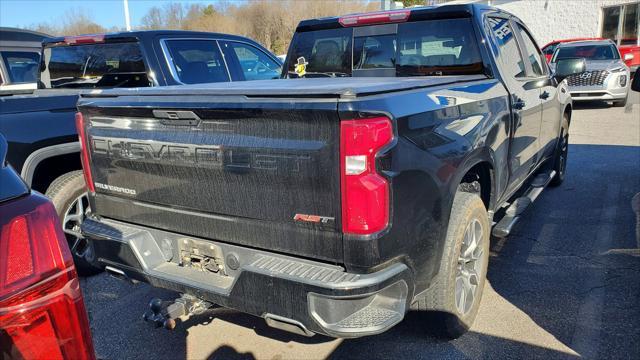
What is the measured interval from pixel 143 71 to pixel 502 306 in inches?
145

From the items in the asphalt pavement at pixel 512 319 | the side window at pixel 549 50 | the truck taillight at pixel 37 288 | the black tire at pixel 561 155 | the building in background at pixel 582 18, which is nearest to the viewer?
the truck taillight at pixel 37 288

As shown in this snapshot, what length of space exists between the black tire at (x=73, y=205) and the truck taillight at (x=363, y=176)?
2.62 meters

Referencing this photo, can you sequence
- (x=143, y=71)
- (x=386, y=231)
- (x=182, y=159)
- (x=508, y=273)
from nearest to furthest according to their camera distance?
(x=386, y=231), (x=182, y=159), (x=508, y=273), (x=143, y=71)

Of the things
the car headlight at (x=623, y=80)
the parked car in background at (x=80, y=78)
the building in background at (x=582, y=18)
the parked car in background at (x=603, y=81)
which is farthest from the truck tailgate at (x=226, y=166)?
the building in background at (x=582, y=18)

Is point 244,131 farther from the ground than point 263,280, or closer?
farther from the ground

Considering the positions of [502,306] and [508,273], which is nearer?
[502,306]

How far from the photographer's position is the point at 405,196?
7.43 ft

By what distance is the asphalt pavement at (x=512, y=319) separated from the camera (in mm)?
3008

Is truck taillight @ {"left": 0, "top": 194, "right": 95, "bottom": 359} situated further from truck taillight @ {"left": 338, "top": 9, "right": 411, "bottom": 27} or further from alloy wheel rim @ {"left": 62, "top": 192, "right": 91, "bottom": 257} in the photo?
truck taillight @ {"left": 338, "top": 9, "right": 411, "bottom": 27}

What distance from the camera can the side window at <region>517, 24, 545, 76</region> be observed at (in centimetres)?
461

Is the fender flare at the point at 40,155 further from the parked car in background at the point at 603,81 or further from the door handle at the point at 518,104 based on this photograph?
the parked car in background at the point at 603,81

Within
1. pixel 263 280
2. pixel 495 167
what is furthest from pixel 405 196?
pixel 495 167

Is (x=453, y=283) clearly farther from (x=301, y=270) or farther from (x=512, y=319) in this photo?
(x=301, y=270)

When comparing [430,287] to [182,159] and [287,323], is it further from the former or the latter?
[182,159]
